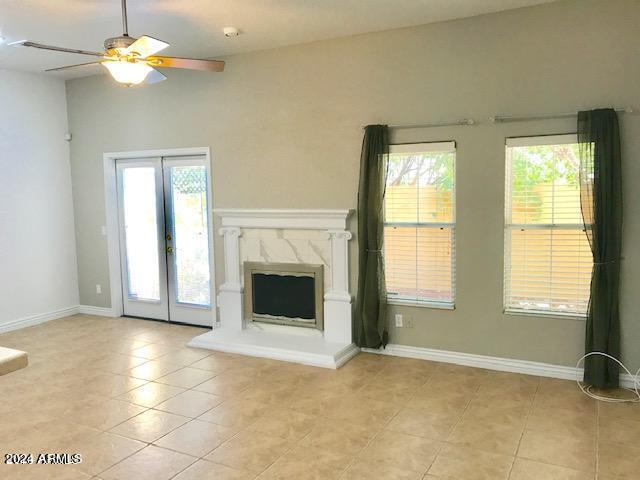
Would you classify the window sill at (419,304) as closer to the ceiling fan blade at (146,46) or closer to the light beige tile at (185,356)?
the light beige tile at (185,356)

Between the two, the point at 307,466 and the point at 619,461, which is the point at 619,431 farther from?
the point at 307,466

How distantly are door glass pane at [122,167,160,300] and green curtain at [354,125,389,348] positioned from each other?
278 cm

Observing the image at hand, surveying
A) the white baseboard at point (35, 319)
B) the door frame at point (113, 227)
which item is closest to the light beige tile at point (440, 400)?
the door frame at point (113, 227)

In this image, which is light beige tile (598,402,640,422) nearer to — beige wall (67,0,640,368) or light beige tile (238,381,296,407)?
beige wall (67,0,640,368)

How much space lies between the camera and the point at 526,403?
3830 mm

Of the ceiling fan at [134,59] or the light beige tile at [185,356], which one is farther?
the light beige tile at [185,356]

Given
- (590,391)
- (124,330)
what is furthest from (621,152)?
(124,330)

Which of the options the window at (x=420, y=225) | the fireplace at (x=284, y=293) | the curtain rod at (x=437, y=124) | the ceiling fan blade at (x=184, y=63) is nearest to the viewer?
the ceiling fan blade at (x=184, y=63)

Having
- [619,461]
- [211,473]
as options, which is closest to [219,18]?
[211,473]

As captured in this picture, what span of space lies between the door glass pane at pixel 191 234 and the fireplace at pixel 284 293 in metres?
0.77

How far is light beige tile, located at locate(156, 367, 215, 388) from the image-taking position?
4342 millimetres

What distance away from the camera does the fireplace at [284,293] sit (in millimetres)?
5227

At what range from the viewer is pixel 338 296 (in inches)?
199

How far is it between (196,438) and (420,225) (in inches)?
102
